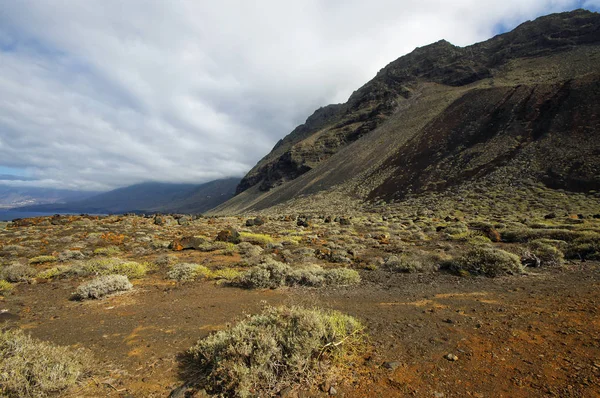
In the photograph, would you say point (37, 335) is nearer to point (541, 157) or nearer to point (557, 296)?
point (557, 296)

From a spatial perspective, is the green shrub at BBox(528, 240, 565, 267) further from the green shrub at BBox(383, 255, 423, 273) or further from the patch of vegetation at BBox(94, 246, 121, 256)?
the patch of vegetation at BBox(94, 246, 121, 256)

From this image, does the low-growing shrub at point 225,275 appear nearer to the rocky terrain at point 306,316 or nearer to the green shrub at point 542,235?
the rocky terrain at point 306,316

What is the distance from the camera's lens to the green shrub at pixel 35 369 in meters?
3.19

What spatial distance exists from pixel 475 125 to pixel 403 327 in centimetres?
5367

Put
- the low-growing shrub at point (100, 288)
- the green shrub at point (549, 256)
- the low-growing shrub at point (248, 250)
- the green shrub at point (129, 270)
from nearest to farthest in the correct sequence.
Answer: the low-growing shrub at point (100, 288) < the green shrub at point (549, 256) < the green shrub at point (129, 270) < the low-growing shrub at point (248, 250)

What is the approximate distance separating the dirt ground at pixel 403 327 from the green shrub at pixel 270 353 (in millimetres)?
299

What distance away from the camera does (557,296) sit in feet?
19.7

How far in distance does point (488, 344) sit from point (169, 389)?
16.1 feet

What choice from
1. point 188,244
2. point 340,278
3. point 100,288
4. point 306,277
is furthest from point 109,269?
point 340,278

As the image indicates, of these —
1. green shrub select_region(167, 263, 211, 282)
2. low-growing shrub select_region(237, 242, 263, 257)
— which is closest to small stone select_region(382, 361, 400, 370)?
green shrub select_region(167, 263, 211, 282)

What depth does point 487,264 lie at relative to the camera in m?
8.23

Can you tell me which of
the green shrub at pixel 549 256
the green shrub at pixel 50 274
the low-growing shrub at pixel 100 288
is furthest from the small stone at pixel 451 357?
the green shrub at pixel 50 274

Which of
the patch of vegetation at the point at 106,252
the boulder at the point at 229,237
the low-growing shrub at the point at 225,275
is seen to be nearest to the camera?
the low-growing shrub at the point at 225,275

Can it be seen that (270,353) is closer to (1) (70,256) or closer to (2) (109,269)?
(2) (109,269)
